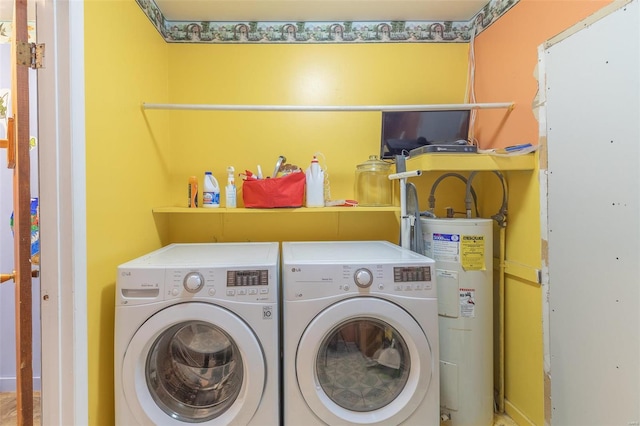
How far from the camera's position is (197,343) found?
53.1 inches

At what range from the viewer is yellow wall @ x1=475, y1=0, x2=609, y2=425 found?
1.47 meters

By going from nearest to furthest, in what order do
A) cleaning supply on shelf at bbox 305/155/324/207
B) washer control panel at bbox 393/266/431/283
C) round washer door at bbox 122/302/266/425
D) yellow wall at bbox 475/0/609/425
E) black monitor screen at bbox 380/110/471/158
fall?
round washer door at bbox 122/302/266/425
washer control panel at bbox 393/266/431/283
yellow wall at bbox 475/0/609/425
cleaning supply on shelf at bbox 305/155/324/207
black monitor screen at bbox 380/110/471/158

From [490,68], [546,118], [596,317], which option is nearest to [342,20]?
[490,68]

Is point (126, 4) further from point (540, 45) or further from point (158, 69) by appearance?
point (540, 45)

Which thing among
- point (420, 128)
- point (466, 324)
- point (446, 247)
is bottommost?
point (466, 324)

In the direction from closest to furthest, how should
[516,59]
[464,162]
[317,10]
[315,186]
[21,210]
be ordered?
[21,210], [464,162], [516,59], [315,186], [317,10]

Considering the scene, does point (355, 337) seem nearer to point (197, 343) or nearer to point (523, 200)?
point (197, 343)

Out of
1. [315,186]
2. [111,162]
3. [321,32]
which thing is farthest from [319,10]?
[111,162]

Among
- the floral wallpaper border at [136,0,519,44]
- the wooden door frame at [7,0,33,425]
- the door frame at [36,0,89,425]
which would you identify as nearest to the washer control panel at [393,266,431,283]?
the door frame at [36,0,89,425]

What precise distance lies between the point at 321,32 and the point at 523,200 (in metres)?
1.67

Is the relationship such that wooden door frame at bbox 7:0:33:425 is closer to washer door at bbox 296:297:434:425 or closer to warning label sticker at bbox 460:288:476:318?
washer door at bbox 296:297:434:425

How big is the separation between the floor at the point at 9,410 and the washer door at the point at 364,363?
5.17 ft

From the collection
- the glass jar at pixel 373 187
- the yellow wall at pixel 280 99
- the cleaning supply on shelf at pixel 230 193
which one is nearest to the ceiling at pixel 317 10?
the yellow wall at pixel 280 99

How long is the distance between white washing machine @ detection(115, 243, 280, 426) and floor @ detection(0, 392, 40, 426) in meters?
0.95
